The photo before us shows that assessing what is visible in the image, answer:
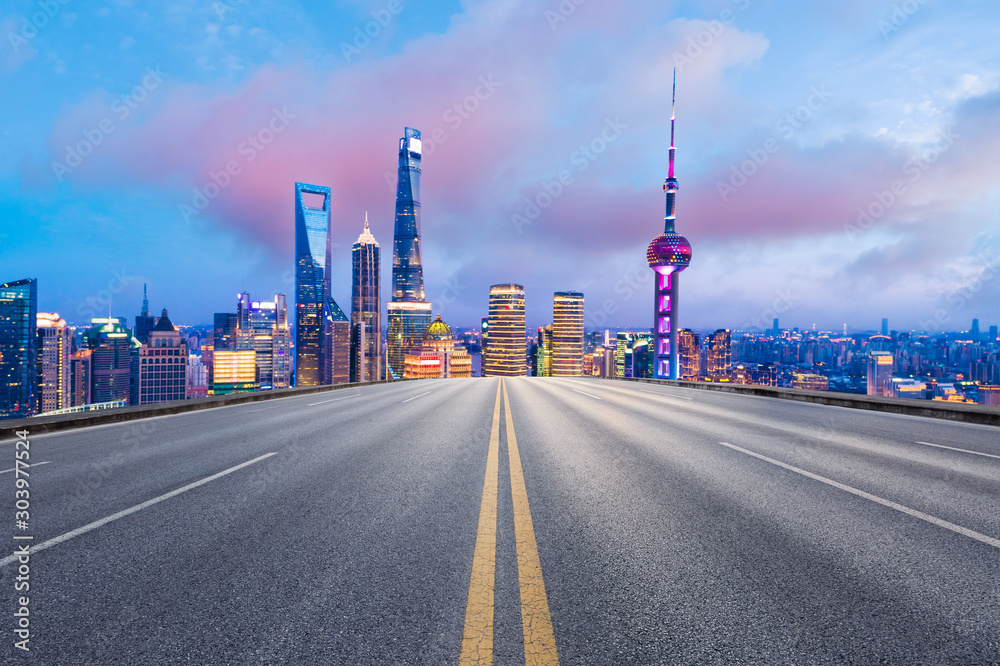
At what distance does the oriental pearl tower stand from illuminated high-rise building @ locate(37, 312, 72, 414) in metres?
161

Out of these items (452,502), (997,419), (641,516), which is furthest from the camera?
(997,419)

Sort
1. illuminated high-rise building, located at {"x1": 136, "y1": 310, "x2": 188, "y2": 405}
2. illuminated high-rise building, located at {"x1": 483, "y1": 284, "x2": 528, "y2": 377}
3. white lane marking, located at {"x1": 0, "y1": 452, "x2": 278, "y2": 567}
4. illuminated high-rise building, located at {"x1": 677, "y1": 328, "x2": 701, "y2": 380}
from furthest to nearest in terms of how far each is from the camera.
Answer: illuminated high-rise building, located at {"x1": 483, "y1": 284, "x2": 528, "y2": 377} → illuminated high-rise building, located at {"x1": 677, "y1": 328, "x2": 701, "y2": 380} → illuminated high-rise building, located at {"x1": 136, "y1": 310, "x2": 188, "y2": 405} → white lane marking, located at {"x1": 0, "y1": 452, "x2": 278, "y2": 567}

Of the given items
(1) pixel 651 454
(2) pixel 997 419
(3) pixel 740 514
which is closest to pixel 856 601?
(3) pixel 740 514

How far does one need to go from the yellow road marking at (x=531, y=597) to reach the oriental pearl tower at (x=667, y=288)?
464 ft

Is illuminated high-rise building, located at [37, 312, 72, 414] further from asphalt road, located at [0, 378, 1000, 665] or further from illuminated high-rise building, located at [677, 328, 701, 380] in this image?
illuminated high-rise building, located at [677, 328, 701, 380]

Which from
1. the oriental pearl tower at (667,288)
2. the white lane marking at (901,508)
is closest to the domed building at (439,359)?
the oriental pearl tower at (667,288)

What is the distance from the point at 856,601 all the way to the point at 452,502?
3428mm

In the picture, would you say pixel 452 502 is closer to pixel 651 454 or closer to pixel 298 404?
pixel 651 454

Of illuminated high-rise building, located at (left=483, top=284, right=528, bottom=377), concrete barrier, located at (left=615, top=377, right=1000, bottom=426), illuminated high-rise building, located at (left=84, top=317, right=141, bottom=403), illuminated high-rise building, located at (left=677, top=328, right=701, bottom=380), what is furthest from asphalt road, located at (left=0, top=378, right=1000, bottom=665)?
illuminated high-rise building, located at (left=677, top=328, right=701, bottom=380)

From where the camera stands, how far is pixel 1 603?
2.82m

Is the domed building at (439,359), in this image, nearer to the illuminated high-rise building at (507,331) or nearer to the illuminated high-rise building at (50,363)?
the illuminated high-rise building at (507,331)

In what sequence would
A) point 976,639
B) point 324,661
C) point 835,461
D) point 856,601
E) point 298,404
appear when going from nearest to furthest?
point 324,661, point 976,639, point 856,601, point 835,461, point 298,404

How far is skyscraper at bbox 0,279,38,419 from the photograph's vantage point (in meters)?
74.5

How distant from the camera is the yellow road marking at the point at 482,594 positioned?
2.27m
